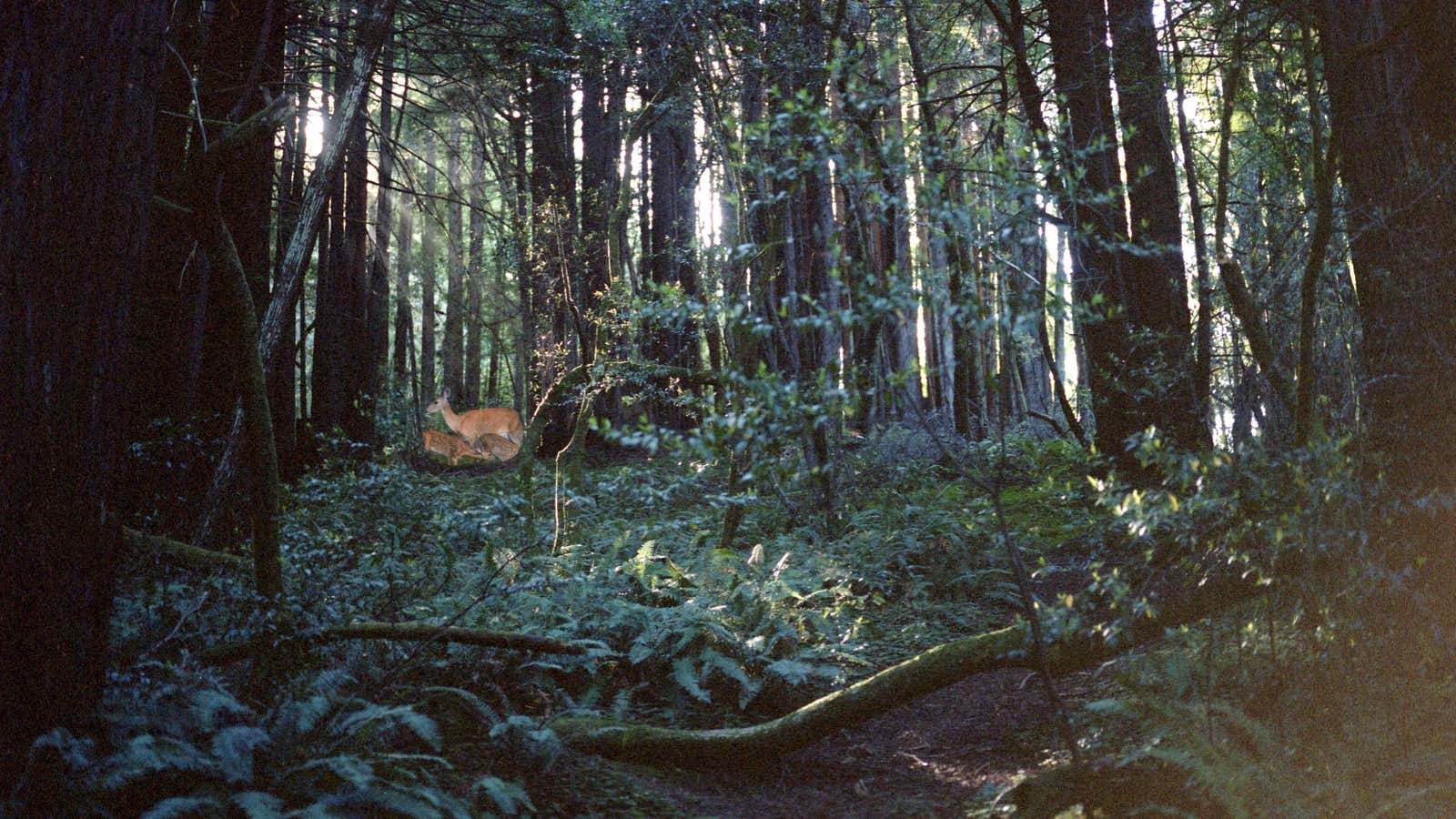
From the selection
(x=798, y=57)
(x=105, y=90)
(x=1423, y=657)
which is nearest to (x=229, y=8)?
(x=798, y=57)

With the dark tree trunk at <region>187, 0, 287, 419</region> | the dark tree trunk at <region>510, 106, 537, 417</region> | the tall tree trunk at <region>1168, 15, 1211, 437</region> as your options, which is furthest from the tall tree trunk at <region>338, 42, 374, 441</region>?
the tall tree trunk at <region>1168, 15, 1211, 437</region>

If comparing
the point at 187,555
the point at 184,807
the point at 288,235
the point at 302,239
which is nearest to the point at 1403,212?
the point at 184,807

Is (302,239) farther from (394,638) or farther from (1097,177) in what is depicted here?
(1097,177)

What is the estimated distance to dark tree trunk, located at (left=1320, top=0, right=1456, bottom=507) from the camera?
4484mm

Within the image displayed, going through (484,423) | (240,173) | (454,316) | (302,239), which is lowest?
(484,423)

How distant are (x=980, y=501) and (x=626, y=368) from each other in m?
4.21

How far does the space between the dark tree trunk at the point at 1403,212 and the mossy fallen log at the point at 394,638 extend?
459 cm

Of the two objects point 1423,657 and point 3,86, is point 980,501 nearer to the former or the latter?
point 1423,657

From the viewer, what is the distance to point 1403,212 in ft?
15.1

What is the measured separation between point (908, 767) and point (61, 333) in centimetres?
464

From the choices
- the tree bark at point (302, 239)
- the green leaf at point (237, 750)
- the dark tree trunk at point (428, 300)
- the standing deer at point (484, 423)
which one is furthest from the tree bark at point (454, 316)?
the green leaf at point (237, 750)

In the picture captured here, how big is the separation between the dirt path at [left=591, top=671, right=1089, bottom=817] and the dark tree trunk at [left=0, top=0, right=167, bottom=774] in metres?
2.67

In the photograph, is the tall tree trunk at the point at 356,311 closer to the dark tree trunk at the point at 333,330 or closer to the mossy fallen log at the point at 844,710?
the dark tree trunk at the point at 333,330

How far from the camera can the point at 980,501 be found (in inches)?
417
